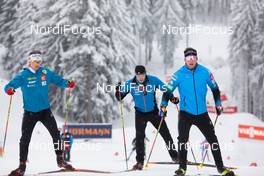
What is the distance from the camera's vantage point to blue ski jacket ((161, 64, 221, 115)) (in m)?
6.38

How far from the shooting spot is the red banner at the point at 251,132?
66.5 ft

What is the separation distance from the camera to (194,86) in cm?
638

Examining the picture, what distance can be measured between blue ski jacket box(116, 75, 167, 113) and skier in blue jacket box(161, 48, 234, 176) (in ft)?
3.54

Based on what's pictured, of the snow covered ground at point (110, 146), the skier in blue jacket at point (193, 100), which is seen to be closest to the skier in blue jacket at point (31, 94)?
the skier in blue jacket at point (193, 100)

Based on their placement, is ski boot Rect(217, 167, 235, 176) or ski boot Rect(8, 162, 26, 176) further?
ski boot Rect(8, 162, 26, 176)

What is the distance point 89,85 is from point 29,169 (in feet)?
55.1

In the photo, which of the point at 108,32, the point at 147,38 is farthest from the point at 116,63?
the point at 147,38

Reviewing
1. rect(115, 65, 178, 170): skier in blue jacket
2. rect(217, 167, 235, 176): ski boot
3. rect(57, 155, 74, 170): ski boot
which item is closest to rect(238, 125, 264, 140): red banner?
rect(115, 65, 178, 170): skier in blue jacket

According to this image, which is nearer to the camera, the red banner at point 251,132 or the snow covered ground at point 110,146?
the snow covered ground at point 110,146

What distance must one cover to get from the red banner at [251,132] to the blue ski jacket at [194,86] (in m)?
14.8

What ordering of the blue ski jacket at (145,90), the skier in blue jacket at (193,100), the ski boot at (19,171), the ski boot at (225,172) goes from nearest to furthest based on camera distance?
1. the ski boot at (225,172)
2. the skier in blue jacket at (193,100)
3. the ski boot at (19,171)
4. the blue ski jacket at (145,90)

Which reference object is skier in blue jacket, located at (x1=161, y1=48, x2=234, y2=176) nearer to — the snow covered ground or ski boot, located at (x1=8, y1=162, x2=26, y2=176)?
ski boot, located at (x1=8, y1=162, x2=26, y2=176)

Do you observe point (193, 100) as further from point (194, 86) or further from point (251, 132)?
point (251, 132)

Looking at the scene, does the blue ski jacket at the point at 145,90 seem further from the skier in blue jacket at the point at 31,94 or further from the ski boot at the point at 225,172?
the ski boot at the point at 225,172
